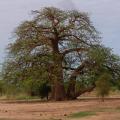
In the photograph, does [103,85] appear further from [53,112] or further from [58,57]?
[53,112]

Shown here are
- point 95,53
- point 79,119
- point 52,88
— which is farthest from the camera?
point 52,88

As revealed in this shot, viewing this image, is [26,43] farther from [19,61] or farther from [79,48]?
[79,48]

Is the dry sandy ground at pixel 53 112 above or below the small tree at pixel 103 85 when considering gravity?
below

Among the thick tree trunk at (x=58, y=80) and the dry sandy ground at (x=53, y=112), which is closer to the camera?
the dry sandy ground at (x=53, y=112)

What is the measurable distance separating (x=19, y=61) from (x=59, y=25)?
5.42m

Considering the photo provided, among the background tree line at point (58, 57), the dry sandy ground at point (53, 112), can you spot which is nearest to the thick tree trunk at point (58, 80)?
the background tree line at point (58, 57)

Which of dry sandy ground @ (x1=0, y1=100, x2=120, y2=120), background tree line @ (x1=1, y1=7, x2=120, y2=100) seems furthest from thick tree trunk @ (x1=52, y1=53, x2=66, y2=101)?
dry sandy ground @ (x1=0, y1=100, x2=120, y2=120)

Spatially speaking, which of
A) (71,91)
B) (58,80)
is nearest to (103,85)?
(58,80)

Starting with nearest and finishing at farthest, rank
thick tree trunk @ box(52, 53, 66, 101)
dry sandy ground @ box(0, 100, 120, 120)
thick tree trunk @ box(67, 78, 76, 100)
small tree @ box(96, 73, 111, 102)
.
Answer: dry sandy ground @ box(0, 100, 120, 120)
small tree @ box(96, 73, 111, 102)
thick tree trunk @ box(52, 53, 66, 101)
thick tree trunk @ box(67, 78, 76, 100)

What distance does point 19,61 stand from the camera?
2146 inches

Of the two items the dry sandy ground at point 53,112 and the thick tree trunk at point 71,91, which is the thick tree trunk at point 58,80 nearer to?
the thick tree trunk at point 71,91

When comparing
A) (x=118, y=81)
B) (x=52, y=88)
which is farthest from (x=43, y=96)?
(x=118, y=81)

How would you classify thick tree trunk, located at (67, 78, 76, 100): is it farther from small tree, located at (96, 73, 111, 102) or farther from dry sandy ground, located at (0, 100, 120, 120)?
dry sandy ground, located at (0, 100, 120, 120)

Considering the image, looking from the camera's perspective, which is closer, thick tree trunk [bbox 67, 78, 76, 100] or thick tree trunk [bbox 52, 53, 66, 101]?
thick tree trunk [bbox 52, 53, 66, 101]
